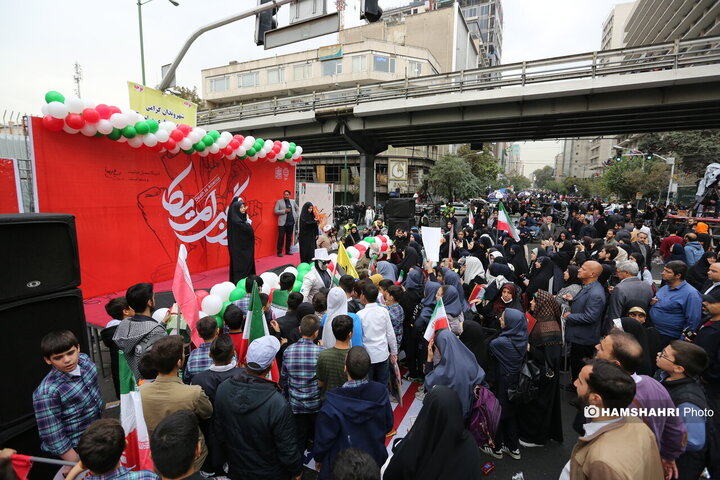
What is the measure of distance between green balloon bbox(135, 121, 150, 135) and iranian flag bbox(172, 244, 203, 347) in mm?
3433

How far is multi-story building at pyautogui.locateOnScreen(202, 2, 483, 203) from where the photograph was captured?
3703 cm

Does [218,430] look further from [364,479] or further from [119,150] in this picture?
[119,150]

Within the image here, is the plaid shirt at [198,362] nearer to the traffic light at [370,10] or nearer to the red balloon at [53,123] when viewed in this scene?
the red balloon at [53,123]

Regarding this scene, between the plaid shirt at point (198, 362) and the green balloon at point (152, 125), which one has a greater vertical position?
the green balloon at point (152, 125)

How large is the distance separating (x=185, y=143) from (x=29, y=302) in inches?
210

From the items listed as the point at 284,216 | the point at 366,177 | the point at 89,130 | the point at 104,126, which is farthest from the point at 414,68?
the point at 89,130

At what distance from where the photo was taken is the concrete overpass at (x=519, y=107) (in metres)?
13.7

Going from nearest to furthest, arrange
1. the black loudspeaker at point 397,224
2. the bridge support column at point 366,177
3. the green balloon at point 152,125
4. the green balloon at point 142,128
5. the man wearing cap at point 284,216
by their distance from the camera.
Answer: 1. the green balloon at point 142,128
2. the green balloon at point 152,125
3. the man wearing cap at point 284,216
4. the black loudspeaker at point 397,224
5. the bridge support column at point 366,177

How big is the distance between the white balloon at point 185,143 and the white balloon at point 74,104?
5.52 feet

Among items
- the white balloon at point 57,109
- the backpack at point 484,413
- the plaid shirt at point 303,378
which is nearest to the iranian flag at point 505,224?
the backpack at point 484,413

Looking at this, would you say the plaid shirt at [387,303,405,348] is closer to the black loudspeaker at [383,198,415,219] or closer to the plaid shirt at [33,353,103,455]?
the plaid shirt at [33,353,103,455]

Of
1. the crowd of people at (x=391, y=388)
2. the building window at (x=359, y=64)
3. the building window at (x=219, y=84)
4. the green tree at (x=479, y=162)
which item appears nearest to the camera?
the crowd of people at (x=391, y=388)

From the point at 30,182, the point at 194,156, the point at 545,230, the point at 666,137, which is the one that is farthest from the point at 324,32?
the point at 666,137

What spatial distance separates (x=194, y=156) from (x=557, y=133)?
2074cm
